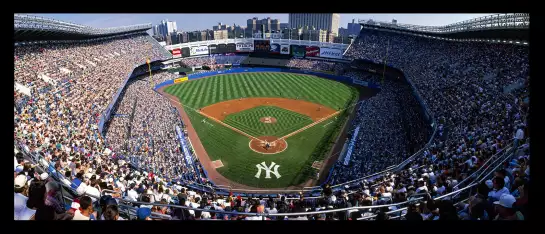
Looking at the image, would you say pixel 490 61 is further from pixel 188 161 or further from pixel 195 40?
pixel 195 40

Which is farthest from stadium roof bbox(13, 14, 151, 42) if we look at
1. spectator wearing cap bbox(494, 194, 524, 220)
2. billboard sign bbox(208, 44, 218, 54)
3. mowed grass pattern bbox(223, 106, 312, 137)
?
billboard sign bbox(208, 44, 218, 54)

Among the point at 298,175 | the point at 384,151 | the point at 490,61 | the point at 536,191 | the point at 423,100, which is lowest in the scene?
the point at 298,175

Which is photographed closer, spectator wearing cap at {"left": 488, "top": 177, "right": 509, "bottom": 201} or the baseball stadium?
spectator wearing cap at {"left": 488, "top": 177, "right": 509, "bottom": 201}

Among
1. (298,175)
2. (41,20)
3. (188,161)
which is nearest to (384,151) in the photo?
(298,175)

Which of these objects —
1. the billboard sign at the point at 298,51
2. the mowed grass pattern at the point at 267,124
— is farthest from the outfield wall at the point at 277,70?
the mowed grass pattern at the point at 267,124

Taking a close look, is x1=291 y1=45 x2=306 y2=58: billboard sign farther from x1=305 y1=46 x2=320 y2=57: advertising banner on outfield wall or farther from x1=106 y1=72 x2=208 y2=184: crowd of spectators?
x1=106 y1=72 x2=208 y2=184: crowd of spectators

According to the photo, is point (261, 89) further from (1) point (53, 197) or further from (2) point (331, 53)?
(1) point (53, 197)

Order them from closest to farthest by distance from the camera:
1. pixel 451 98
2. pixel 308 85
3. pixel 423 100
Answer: pixel 451 98, pixel 423 100, pixel 308 85

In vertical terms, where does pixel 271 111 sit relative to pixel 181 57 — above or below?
below
